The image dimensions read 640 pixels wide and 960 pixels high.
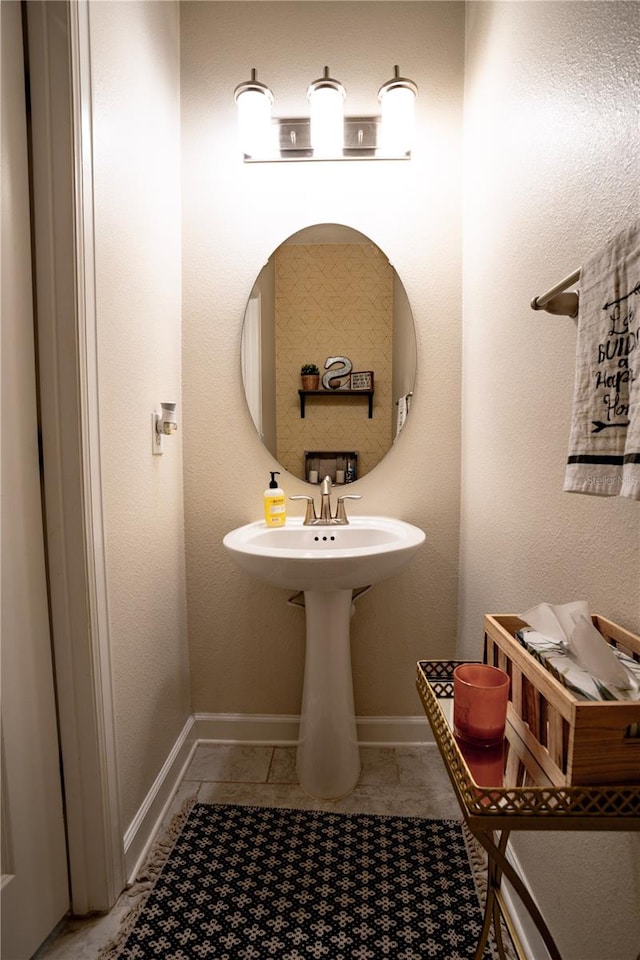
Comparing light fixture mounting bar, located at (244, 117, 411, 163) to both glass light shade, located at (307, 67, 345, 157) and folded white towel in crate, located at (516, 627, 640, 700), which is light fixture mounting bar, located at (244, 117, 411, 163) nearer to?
glass light shade, located at (307, 67, 345, 157)

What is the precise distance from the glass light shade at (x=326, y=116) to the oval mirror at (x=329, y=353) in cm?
22

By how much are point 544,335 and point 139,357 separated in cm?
96

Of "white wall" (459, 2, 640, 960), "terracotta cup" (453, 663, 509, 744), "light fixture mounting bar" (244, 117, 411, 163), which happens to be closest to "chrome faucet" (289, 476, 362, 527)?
"white wall" (459, 2, 640, 960)

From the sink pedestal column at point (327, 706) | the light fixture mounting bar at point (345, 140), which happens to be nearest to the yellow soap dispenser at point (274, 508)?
the sink pedestal column at point (327, 706)

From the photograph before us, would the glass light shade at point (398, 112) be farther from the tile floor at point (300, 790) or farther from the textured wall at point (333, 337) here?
the tile floor at point (300, 790)

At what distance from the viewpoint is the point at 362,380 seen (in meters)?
1.58

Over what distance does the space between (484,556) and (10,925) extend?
1.28 meters

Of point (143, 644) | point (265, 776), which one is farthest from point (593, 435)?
point (265, 776)

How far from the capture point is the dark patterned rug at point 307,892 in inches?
37.8

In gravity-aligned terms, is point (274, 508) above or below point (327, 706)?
above

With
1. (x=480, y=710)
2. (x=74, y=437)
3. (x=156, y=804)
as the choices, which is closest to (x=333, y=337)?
(x=74, y=437)

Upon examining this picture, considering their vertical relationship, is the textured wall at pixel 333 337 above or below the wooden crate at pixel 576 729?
above

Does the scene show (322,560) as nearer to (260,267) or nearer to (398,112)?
(260,267)

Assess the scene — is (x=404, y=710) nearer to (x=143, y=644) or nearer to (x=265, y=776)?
(x=265, y=776)
